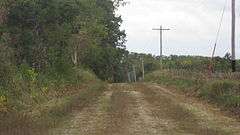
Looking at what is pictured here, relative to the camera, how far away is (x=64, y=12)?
29594 millimetres

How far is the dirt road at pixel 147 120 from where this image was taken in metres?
16.0

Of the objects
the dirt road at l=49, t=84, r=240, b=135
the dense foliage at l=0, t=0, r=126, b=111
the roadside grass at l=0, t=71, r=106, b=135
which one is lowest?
the dirt road at l=49, t=84, r=240, b=135

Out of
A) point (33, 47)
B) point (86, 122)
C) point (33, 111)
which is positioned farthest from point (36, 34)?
point (86, 122)

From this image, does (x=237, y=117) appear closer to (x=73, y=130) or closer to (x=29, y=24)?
(x=73, y=130)

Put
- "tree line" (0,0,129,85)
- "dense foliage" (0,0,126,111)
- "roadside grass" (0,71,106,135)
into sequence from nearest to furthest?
"roadside grass" (0,71,106,135) → "dense foliage" (0,0,126,111) → "tree line" (0,0,129,85)

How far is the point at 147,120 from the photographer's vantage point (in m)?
18.8

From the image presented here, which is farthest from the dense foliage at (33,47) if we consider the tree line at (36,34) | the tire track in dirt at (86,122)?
the tire track in dirt at (86,122)

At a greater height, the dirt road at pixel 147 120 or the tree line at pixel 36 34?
the tree line at pixel 36 34

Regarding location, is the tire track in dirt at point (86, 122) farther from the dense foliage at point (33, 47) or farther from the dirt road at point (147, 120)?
the dense foliage at point (33, 47)

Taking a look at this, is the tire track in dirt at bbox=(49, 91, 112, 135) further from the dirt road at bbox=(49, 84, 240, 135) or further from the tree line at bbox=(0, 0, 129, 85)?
the tree line at bbox=(0, 0, 129, 85)

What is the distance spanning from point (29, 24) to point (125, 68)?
337ft

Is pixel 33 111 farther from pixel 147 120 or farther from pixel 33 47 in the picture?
pixel 33 47

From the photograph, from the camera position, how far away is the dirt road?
16016 millimetres

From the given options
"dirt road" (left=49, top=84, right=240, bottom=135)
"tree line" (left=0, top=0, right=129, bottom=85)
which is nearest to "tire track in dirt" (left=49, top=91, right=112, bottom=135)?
"dirt road" (left=49, top=84, right=240, bottom=135)
